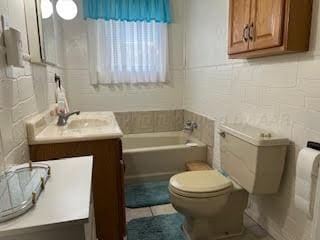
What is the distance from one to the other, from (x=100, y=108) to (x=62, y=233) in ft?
9.20

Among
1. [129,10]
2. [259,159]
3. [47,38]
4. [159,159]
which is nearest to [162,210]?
[159,159]

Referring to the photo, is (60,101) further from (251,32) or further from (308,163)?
(308,163)

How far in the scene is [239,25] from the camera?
179 centimetres

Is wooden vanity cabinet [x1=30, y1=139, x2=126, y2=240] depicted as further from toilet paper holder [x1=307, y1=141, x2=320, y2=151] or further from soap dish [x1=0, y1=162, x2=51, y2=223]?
toilet paper holder [x1=307, y1=141, x2=320, y2=151]

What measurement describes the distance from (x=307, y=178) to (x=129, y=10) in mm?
2723

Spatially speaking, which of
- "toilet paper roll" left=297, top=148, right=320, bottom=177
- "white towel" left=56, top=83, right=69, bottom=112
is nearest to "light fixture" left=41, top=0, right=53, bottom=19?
"white towel" left=56, top=83, right=69, bottom=112

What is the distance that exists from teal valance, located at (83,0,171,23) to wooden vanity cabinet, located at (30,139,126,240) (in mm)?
2123

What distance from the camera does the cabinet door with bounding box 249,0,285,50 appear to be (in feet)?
4.64

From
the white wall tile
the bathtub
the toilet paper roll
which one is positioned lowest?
the bathtub


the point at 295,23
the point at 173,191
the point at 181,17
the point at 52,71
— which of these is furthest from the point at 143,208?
the point at 181,17

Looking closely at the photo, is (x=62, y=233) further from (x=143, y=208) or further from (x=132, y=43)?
(x=132, y=43)

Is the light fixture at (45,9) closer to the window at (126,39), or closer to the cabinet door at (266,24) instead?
the window at (126,39)

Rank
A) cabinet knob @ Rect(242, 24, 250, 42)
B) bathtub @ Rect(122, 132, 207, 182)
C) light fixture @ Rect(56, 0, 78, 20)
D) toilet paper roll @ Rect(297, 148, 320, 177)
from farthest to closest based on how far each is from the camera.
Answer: bathtub @ Rect(122, 132, 207, 182), light fixture @ Rect(56, 0, 78, 20), cabinet knob @ Rect(242, 24, 250, 42), toilet paper roll @ Rect(297, 148, 320, 177)

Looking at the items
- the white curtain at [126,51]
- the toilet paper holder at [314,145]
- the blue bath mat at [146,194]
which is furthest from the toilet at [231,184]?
the white curtain at [126,51]
